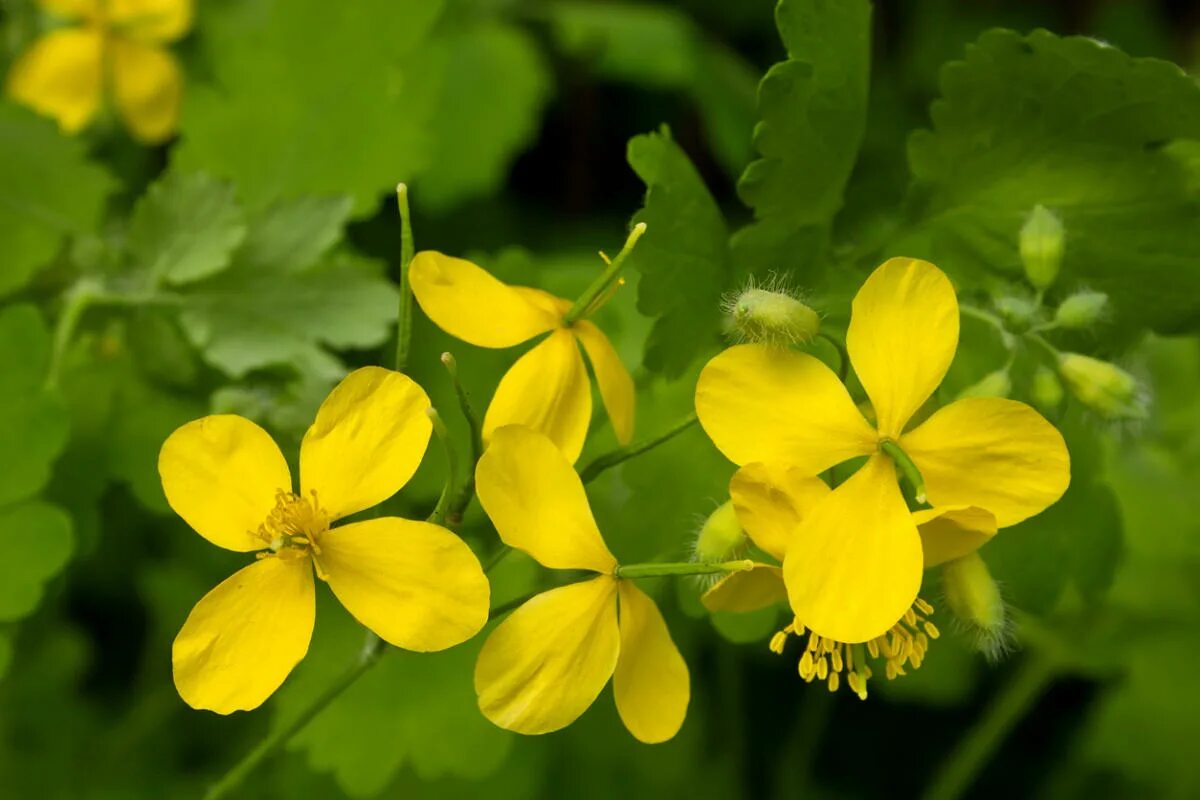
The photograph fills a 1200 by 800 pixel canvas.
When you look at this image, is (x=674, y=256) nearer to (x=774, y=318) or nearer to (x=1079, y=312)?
(x=774, y=318)

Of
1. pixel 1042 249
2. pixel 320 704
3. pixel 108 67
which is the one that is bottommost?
pixel 320 704

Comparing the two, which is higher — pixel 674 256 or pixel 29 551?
pixel 674 256

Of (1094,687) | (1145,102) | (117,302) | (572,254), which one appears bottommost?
(1094,687)

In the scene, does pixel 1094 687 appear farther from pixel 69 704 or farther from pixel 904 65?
pixel 69 704

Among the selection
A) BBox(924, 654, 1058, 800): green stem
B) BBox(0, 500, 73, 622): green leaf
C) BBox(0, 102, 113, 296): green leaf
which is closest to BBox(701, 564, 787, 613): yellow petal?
BBox(0, 500, 73, 622): green leaf

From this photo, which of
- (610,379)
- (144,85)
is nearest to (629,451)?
(610,379)

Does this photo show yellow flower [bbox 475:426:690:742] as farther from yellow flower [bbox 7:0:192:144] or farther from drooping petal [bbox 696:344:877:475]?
yellow flower [bbox 7:0:192:144]

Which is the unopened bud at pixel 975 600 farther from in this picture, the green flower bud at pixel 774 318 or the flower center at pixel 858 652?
the green flower bud at pixel 774 318

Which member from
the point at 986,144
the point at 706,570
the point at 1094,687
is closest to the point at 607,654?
the point at 706,570
